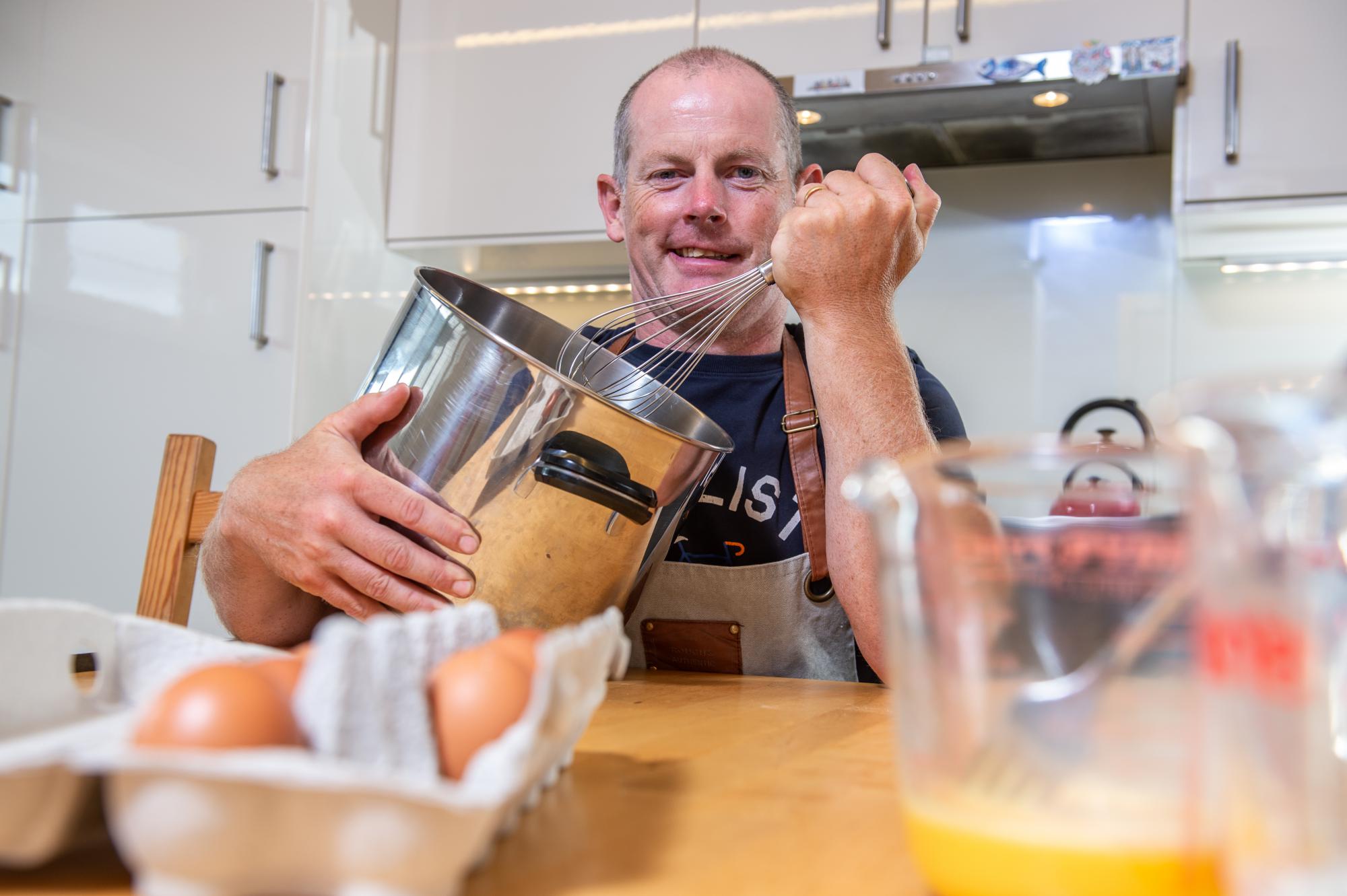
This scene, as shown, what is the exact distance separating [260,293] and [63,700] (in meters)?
1.44

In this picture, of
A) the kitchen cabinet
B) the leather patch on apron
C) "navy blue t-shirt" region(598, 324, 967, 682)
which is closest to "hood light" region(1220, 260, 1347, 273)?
"navy blue t-shirt" region(598, 324, 967, 682)

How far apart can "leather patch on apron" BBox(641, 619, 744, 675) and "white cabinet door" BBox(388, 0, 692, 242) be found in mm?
912

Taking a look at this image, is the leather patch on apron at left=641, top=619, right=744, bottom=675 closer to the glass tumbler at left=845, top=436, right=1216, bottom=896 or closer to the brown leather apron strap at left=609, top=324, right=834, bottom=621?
the brown leather apron strap at left=609, top=324, right=834, bottom=621

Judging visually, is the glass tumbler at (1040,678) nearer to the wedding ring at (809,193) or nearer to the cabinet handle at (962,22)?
the wedding ring at (809,193)

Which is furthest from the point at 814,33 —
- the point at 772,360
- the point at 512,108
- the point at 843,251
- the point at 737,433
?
the point at 843,251

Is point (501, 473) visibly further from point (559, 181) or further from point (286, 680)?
point (559, 181)

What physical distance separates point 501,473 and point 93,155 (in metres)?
1.54

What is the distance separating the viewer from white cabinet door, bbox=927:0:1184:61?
57.5 inches

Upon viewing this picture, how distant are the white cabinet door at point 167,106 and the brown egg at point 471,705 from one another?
1557 millimetres

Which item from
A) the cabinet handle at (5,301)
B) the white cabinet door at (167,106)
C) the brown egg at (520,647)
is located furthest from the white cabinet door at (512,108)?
the brown egg at (520,647)

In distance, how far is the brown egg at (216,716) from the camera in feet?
0.83

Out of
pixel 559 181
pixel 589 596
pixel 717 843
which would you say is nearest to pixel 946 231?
pixel 559 181

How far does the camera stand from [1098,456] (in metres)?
0.27

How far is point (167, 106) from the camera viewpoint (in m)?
1.80
